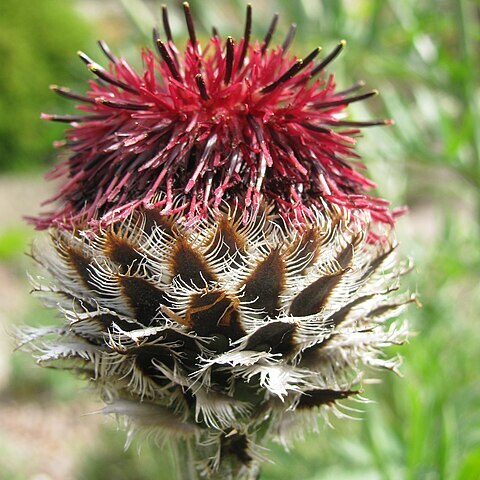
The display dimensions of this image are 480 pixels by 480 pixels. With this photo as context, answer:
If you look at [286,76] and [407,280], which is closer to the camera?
[286,76]

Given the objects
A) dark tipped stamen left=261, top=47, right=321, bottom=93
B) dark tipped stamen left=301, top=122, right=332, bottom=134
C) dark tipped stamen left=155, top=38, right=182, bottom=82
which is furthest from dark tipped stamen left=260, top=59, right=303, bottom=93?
dark tipped stamen left=155, top=38, right=182, bottom=82

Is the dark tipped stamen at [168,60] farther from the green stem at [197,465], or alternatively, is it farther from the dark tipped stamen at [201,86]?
the green stem at [197,465]

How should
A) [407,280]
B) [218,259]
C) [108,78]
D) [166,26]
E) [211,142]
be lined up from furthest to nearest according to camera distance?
[407,280], [166,26], [108,78], [211,142], [218,259]

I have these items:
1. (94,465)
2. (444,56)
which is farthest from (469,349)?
(94,465)

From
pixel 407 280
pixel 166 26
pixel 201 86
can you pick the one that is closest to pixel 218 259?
pixel 201 86

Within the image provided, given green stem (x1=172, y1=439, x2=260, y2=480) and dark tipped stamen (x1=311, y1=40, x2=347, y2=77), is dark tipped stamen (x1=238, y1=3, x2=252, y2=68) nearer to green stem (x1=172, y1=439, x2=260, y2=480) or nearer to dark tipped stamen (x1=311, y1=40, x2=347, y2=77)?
dark tipped stamen (x1=311, y1=40, x2=347, y2=77)

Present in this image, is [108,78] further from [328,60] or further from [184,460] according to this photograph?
[184,460]
